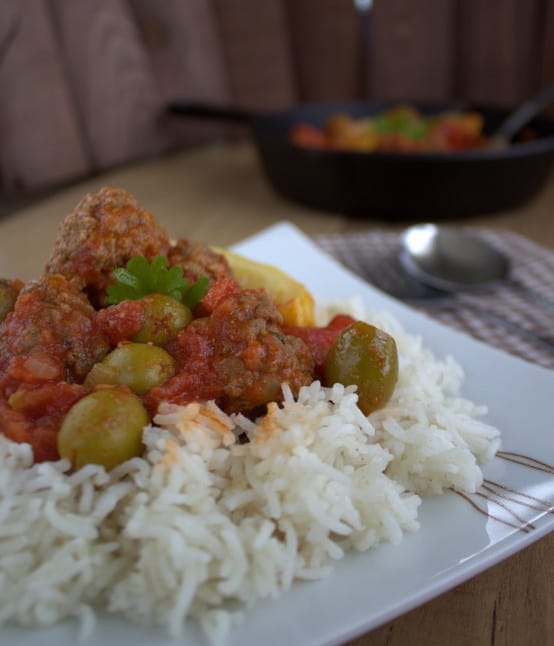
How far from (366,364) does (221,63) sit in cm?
553

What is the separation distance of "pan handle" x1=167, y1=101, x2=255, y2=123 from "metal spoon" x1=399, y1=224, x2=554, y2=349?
218cm

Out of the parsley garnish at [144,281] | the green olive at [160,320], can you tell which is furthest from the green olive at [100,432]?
the parsley garnish at [144,281]

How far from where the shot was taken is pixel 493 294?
436 centimetres

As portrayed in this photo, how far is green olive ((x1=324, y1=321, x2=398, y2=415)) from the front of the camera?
8.53 feet

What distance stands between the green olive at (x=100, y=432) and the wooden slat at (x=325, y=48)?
580 cm

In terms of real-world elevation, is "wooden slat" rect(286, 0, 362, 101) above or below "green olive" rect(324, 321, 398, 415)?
above

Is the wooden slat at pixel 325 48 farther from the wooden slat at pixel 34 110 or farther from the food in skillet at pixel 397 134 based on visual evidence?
the wooden slat at pixel 34 110

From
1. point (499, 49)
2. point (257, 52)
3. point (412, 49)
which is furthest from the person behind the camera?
point (257, 52)

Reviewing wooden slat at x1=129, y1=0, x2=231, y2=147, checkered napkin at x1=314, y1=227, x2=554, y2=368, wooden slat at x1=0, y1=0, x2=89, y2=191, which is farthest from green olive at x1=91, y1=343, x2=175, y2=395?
wooden slat at x1=129, y1=0, x2=231, y2=147

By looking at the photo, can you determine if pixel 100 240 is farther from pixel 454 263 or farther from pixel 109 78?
pixel 109 78

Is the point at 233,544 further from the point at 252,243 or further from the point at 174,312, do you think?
the point at 252,243

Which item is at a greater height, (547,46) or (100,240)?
(100,240)

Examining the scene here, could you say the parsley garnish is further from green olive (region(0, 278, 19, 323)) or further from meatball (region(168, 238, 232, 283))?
green olive (region(0, 278, 19, 323))

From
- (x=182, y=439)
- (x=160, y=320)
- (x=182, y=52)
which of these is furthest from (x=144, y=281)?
(x=182, y=52)
